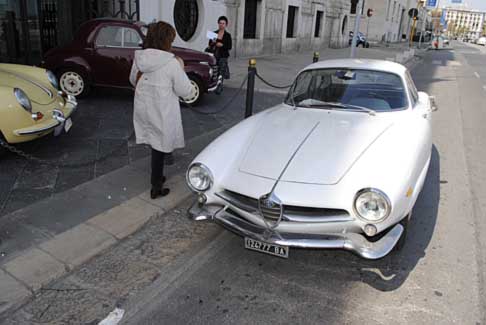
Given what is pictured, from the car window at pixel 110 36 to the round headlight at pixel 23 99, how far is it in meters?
3.63

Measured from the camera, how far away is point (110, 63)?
7973 millimetres

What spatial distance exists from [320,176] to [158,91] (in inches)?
70.4

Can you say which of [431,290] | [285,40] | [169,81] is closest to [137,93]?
[169,81]

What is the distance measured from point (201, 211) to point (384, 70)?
→ 2.69 meters

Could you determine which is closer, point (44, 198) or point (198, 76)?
point (44, 198)

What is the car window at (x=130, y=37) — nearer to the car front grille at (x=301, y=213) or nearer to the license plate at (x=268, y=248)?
the car front grille at (x=301, y=213)

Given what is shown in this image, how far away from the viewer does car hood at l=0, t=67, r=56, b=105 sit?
4934 millimetres

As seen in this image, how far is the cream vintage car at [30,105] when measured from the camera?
14.7ft

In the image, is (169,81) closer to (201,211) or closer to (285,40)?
(201,211)

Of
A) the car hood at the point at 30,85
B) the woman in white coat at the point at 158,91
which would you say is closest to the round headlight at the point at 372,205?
the woman in white coat at the point at 158,91

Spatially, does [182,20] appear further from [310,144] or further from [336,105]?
[310,144]

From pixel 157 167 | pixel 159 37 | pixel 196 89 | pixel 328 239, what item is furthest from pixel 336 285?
pixel 196 89

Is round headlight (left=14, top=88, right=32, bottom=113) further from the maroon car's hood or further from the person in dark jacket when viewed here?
the person in dark jacket

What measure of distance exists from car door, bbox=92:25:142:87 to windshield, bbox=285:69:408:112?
4353 mm
